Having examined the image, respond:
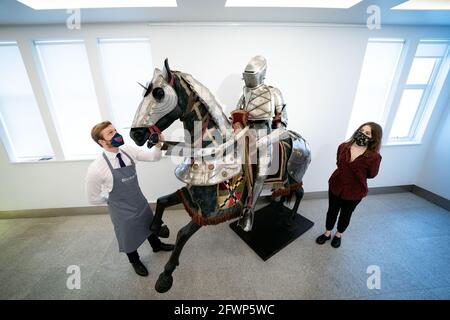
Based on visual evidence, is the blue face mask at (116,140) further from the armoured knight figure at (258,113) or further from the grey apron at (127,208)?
the armoured knight figure at (258,113)

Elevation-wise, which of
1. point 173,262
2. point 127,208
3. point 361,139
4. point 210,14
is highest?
point 210,14

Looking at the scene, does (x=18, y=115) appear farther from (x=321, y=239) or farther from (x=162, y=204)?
(x=321, y=239)

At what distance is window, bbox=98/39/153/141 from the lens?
7.18ft

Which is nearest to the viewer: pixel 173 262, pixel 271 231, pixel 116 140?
pixel 116 140

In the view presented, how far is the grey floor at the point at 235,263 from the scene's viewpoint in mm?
1580

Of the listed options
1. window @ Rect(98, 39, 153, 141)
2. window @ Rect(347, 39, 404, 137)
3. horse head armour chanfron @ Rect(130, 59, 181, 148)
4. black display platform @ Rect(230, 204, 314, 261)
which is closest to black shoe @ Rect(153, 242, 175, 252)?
black display platform @ Rect(230, 204, 314, 261)

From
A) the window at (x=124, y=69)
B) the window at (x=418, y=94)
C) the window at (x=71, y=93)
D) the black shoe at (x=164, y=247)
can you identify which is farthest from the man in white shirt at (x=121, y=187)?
the window at (x=418, y=94)

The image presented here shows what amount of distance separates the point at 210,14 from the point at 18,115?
2937 mm

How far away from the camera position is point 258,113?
1.45m

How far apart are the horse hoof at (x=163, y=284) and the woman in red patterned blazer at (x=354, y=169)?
189cm

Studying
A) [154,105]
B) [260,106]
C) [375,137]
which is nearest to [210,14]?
[260,106]

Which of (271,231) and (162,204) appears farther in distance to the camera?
(271,231)

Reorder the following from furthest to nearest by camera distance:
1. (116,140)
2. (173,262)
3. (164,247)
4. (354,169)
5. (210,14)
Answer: (164,247) → (210,14) → (354,169) → (173,262) → (116,140)
